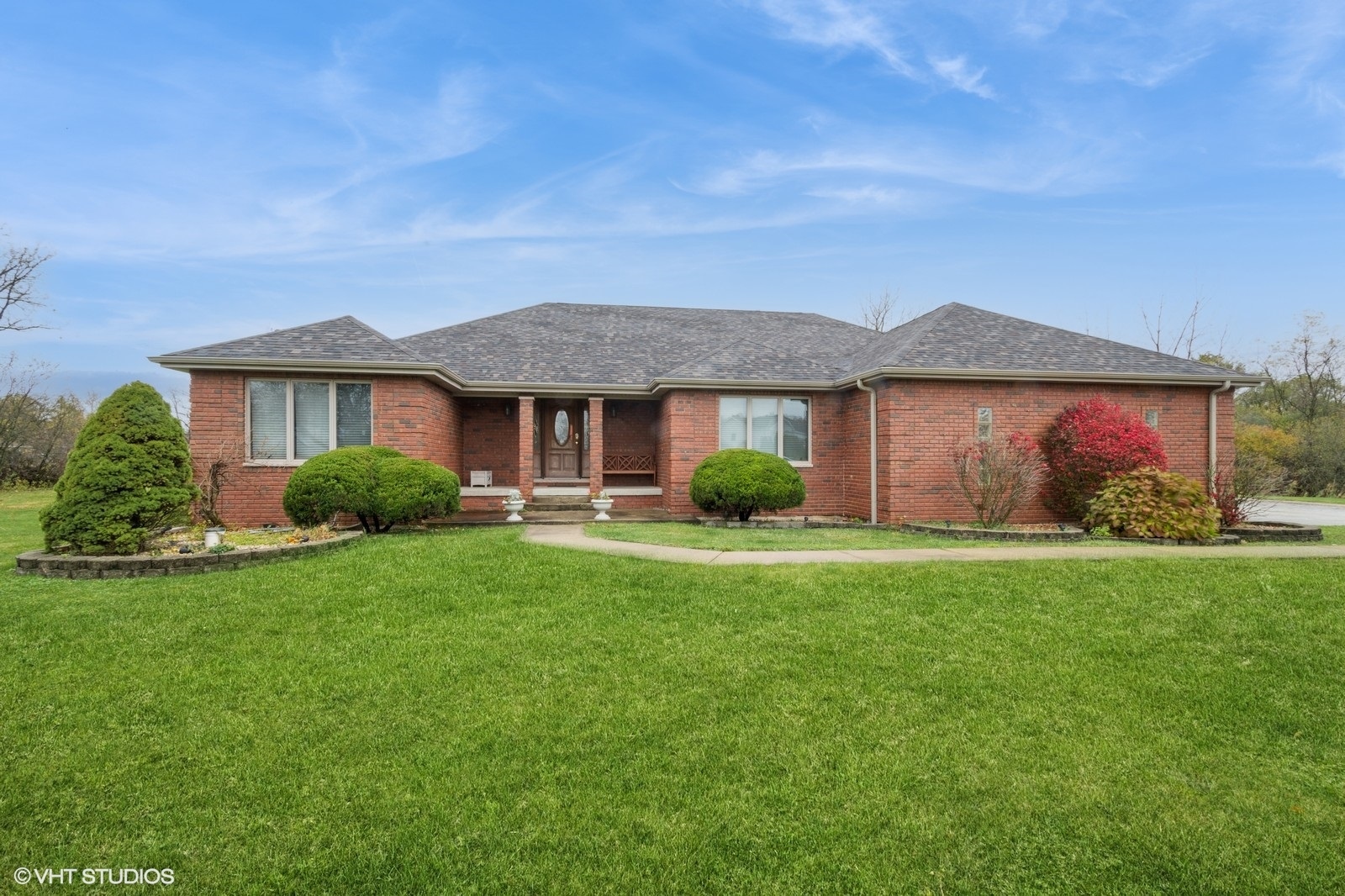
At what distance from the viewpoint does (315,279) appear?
18.2 metres

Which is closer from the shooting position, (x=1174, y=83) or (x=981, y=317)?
(x=1174, y=83)

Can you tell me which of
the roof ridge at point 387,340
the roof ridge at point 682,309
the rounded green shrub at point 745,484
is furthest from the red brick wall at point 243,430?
the roof ridge at point 682,309

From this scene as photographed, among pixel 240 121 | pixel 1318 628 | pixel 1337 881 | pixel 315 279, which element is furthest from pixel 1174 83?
pixel 315 279

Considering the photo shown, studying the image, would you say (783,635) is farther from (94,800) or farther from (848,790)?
(94,800)

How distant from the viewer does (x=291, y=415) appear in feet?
40.9

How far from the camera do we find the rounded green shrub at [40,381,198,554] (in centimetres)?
761

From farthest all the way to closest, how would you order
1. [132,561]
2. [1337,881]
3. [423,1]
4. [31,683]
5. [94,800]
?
[423,1] < [132,561] < [31,683] < [94,800] < [1337,881]

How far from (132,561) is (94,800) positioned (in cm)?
499

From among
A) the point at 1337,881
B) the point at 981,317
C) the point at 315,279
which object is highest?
the point at 315,279

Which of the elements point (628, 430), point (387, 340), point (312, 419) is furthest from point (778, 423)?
point (312, 419)

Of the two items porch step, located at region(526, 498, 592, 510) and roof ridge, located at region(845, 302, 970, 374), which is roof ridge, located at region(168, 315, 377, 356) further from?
roof ridge, located at region(845, 302, 970, 374)

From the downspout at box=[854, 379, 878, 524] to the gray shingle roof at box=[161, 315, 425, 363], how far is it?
888 cm

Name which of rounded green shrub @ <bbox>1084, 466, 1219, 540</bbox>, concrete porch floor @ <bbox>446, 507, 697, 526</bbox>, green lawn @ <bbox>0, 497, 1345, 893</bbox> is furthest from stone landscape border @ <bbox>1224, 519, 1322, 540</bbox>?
concrete porch floor @ <bbox>446, 507, 697, 526</bbox>

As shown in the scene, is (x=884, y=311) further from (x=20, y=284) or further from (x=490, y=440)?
(x=20, y=284)
